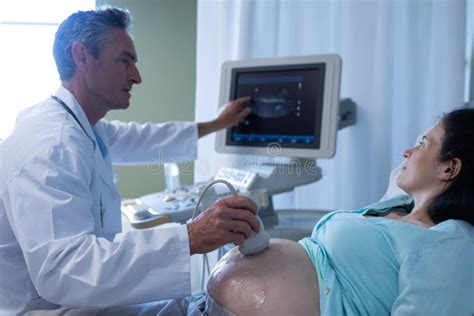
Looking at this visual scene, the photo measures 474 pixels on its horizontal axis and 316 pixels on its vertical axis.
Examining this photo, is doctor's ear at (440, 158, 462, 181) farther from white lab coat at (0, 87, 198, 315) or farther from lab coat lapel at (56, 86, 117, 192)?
lab coat lapel at (56, 86, 117, 192)

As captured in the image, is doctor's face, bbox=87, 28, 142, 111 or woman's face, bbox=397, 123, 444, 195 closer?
woman's face, bbox=397, 123, 444, 195

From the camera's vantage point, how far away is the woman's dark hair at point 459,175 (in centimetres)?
97

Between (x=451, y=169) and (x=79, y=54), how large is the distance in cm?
104

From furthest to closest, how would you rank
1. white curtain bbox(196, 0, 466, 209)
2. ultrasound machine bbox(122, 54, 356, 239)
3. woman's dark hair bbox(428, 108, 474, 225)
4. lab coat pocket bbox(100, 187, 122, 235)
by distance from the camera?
white curtain bbox(196, 0, 466, 209), ultrasound machine bbox(122, 54, 356, 239), lab coat pocket bbox(100, 187, 122, 235), woman's dark hair bbox(428, 108, 474, 225)

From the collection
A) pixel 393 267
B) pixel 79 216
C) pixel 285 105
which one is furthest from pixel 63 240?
pixel 285 105

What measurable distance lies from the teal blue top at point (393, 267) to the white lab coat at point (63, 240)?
327 mm

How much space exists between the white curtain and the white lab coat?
1019 mm

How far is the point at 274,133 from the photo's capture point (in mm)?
1603

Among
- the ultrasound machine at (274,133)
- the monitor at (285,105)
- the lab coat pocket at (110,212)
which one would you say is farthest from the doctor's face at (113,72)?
the monitor at (285,105)

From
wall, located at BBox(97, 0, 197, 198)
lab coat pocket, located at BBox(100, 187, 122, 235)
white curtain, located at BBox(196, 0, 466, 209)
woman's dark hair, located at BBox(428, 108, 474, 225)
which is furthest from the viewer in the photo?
wall, located at BBox(97, 0, 197, 198)

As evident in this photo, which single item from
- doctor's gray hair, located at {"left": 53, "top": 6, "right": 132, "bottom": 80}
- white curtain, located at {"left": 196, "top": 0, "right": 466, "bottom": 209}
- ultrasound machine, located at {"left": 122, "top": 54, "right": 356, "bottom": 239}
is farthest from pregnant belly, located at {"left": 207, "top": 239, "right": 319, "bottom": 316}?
white curtain, located at {"left": 196, "top": 0, "right": 466, "bottom": 209}

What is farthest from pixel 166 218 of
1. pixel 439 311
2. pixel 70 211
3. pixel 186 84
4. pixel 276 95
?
pixel 186 84

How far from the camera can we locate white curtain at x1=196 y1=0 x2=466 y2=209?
167cm

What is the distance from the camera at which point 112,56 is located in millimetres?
1219
